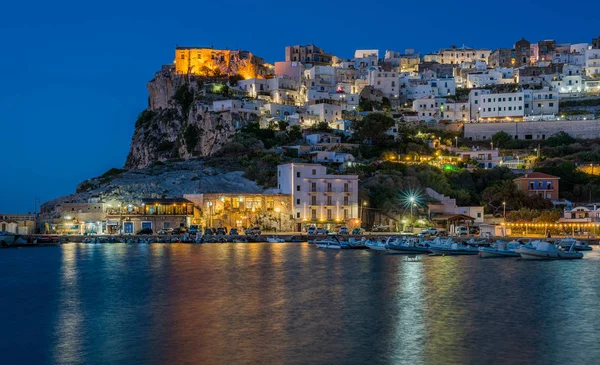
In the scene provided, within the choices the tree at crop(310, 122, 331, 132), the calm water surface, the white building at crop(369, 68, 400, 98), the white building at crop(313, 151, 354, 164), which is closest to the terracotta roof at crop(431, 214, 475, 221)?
the white building at crop(313, 151, 354, 164)

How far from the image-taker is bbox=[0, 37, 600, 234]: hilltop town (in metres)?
61.6

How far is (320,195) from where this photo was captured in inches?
2411

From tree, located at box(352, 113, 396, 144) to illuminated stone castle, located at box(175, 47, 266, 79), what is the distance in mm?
24749

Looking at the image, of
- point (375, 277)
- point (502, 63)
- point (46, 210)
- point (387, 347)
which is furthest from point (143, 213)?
point (502, 63)

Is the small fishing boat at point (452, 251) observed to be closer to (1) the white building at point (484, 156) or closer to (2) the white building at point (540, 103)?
(1) the white building at point (484, 156)

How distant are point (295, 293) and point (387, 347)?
1029cm

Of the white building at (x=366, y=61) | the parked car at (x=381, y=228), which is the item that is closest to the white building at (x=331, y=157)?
the parked car at (x=381, y=228)

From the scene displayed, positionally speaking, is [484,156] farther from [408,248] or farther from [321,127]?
[408,248]

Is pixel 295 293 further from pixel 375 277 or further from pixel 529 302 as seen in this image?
pixel 529 302

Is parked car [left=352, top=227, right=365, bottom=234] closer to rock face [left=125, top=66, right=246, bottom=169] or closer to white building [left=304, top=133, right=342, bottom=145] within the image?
white building [left=304, top=133, right=342, bottom=145]

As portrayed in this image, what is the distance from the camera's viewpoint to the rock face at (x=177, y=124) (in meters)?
83.3

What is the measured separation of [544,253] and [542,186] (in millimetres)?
22427

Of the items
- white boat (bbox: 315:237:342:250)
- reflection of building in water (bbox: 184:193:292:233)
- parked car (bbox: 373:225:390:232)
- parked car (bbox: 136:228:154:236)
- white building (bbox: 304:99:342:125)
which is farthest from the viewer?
white building (bbox: 304:99:342:125)

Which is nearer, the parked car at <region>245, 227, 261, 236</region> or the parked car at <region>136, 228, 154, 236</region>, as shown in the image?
the parked car at <region>245, 227, 261, 236</region>
